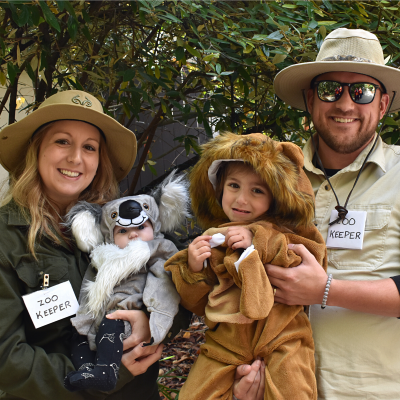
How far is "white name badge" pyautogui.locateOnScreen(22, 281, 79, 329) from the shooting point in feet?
5.82

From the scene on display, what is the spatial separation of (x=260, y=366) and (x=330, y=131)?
1.22 m

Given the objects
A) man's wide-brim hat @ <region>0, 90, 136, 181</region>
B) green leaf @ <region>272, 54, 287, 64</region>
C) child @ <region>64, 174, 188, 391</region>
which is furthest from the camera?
green leaf @ <region>272, 54, 287, 64</region>

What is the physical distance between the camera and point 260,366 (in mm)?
1683

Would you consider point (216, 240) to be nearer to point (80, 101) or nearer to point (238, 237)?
point (238, 237)

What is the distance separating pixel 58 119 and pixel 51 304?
100 centimetres

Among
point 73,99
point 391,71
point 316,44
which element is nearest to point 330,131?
point 391,71

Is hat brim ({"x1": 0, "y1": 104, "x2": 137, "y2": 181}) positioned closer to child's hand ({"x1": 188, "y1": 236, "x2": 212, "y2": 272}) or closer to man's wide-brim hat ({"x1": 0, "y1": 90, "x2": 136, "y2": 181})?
man's wide-brim hat ({"x1": 0, "y1": 90, "x2": 136, "y2": 181})

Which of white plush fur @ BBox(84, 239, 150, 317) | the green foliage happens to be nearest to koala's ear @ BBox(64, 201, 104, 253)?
white plush fur @ BBox(84, 239, 150, 317)

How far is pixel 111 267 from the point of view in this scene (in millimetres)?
1835

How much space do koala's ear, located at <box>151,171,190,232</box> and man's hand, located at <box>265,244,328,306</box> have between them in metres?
0.65

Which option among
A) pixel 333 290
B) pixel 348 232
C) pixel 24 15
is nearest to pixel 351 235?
pixel 348 232

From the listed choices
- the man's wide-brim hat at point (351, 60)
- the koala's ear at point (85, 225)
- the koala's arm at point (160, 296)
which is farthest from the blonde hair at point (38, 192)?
the man's wide-brim hat at point (351, 60)

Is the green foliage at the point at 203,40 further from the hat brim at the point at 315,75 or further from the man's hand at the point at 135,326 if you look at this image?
the man's hand at the point at 135,326

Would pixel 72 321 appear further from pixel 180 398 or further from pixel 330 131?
pixel 330 131
